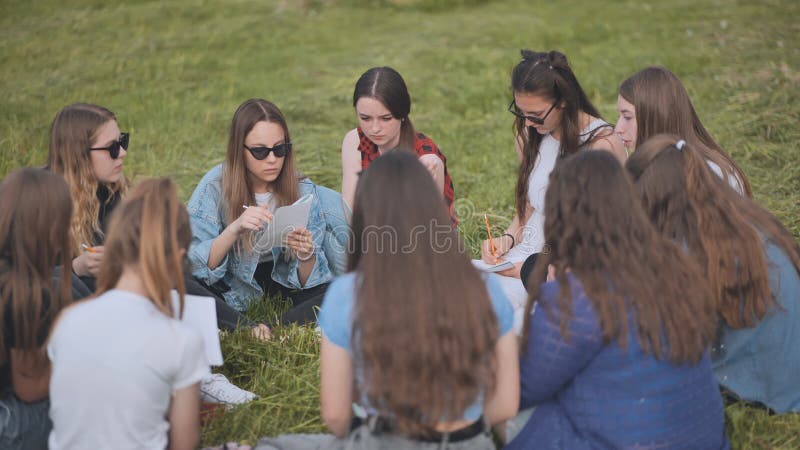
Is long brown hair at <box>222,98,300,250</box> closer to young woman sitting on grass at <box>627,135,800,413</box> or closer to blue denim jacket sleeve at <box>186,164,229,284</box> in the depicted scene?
blue denim jacket sleeve at <box>186,164,229,284</box>

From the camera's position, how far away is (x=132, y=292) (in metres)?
2.60

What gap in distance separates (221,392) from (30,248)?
1.11 m

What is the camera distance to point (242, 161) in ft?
14.1

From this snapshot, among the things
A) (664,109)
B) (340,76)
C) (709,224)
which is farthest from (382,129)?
(340,76)

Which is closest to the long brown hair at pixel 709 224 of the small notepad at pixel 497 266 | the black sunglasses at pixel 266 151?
the small notepad at pixel 497 266

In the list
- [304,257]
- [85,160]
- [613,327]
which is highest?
[85,160]

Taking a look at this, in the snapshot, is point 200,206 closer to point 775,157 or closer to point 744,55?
point 775,157

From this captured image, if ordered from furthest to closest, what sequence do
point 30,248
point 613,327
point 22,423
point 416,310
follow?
1. point 22,423
2. point 30,248
3. point 613,327
4. point 416,310

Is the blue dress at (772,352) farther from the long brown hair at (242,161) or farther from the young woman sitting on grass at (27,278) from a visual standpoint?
the young woman sitting on grass at (27,278)

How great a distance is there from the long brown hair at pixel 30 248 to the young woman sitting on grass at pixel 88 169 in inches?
38.9

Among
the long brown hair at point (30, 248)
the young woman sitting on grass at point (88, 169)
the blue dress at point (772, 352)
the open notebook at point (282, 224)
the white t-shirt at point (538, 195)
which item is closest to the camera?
the long brown hair at point (30, 248)

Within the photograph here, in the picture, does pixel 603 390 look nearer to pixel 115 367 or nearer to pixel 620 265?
pixel 620 265

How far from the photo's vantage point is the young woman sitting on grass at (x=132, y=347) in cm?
249

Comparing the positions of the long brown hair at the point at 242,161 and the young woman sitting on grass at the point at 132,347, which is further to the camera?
the long brown hair at the point at 242,161
